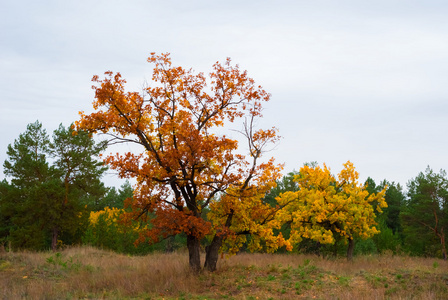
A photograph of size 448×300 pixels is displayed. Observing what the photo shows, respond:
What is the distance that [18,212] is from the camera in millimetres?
37469

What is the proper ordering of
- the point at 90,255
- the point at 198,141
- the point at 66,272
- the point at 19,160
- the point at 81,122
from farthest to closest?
the point at 19,160 < the point at 90,255 < the point at 66,272 < the point at 81,122 < the point at 198,141

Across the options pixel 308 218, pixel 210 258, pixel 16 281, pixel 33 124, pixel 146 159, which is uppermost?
pixel 33 124

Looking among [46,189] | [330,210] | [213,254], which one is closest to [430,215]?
[330,210]

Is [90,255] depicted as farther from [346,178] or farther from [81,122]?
[346,178]

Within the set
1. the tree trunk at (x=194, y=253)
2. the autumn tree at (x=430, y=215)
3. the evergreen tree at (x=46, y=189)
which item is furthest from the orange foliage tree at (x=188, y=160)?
the autumn tree at (x=430, y=215)

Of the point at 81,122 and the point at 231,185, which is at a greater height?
the point at 81,122

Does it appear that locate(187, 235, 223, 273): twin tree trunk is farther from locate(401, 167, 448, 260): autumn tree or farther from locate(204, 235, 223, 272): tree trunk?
locate(401, 167, 448, 260): autumn tree

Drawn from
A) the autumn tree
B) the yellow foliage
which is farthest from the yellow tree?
the autumn tree

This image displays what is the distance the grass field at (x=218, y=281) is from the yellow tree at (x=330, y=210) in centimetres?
413

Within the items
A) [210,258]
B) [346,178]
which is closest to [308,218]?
[346,178]

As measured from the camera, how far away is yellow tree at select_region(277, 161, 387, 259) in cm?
2666

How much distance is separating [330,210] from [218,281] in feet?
40.4

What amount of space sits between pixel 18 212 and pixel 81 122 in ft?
78.0

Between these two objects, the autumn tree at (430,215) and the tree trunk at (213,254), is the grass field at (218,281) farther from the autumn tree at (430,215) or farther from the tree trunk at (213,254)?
the autumn tree at (430,215)
